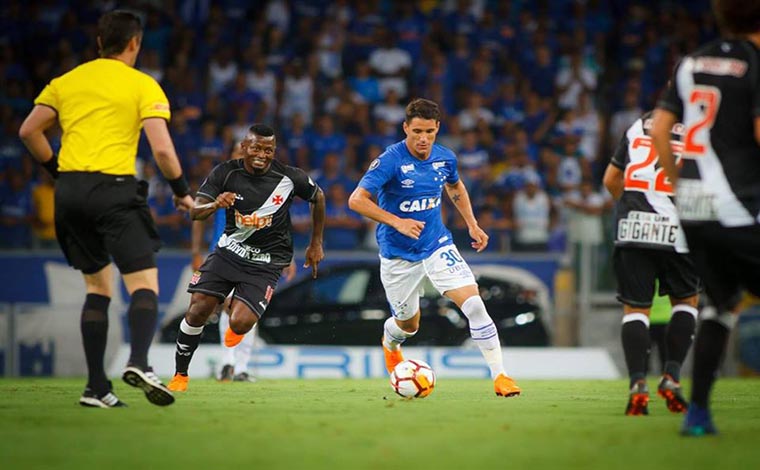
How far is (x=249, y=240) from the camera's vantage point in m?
11.0

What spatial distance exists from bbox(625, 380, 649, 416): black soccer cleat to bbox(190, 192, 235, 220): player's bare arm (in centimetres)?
337

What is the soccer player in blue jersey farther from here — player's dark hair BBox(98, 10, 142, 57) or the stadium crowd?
the stadium crowd

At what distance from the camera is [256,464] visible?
544cm

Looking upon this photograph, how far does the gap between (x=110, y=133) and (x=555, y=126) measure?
1463 cm

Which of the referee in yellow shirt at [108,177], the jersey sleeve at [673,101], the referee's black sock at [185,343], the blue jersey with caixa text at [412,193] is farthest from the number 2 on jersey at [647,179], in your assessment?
the referee's black sock at [185,343]

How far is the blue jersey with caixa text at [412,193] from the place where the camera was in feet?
33.6

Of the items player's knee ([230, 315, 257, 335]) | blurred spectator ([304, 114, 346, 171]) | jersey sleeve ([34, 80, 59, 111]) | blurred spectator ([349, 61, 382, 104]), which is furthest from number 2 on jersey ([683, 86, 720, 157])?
blurred spectator ([349, 61, 382, 104])

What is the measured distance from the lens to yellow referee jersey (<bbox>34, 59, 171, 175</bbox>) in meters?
7.82

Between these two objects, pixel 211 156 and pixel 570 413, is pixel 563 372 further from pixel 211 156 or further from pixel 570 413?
pixel 570 413

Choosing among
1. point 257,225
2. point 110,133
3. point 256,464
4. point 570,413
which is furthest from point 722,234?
point 257,225

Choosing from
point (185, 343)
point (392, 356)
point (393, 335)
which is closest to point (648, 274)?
point (393, 335)

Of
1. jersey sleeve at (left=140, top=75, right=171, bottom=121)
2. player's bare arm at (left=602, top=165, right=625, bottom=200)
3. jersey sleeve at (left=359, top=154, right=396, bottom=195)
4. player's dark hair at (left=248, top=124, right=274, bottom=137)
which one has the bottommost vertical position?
player's bare arm at (left=602, top=165, right=625, bottom=200)

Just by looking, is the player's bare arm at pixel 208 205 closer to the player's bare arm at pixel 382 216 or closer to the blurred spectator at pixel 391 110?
the player's bare arm at pixel 382 216

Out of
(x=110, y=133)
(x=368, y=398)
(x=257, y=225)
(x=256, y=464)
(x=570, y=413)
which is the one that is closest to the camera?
(x=256, y=464)
